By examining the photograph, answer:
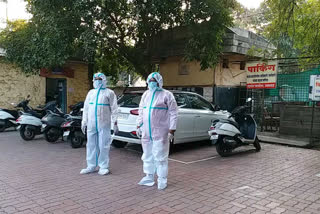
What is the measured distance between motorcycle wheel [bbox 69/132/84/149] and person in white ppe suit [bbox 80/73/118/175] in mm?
2536

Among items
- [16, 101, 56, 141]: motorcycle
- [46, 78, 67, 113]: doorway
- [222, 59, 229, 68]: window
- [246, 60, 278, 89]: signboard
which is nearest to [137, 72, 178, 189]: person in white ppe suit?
[16, 101, 56, 141]: motorcycle

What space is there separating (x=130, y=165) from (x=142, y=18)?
527 centimetres

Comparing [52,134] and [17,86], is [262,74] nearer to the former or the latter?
[52,134]

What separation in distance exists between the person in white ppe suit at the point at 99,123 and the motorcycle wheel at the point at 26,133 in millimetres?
4230

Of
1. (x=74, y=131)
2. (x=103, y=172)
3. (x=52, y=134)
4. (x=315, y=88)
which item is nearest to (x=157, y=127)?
(x=103, y=172)

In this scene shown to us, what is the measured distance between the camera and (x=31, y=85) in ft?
43.7

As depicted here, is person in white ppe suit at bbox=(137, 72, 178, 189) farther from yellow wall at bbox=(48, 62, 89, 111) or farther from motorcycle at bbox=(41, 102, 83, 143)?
yellow wall at bbox=(48, 62, 89, 111)

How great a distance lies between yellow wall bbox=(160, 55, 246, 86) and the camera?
40.5 feet

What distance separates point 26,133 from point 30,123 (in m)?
0.51

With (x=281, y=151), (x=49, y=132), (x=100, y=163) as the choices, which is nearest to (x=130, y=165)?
(x=100, y=163)

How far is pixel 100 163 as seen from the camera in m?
5.30

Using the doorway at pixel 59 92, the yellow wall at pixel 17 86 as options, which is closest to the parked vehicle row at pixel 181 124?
the yellow wall at pixel 17 86

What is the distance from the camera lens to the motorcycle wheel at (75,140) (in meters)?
7.75

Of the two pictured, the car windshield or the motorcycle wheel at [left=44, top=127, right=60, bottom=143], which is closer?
the car windshield
